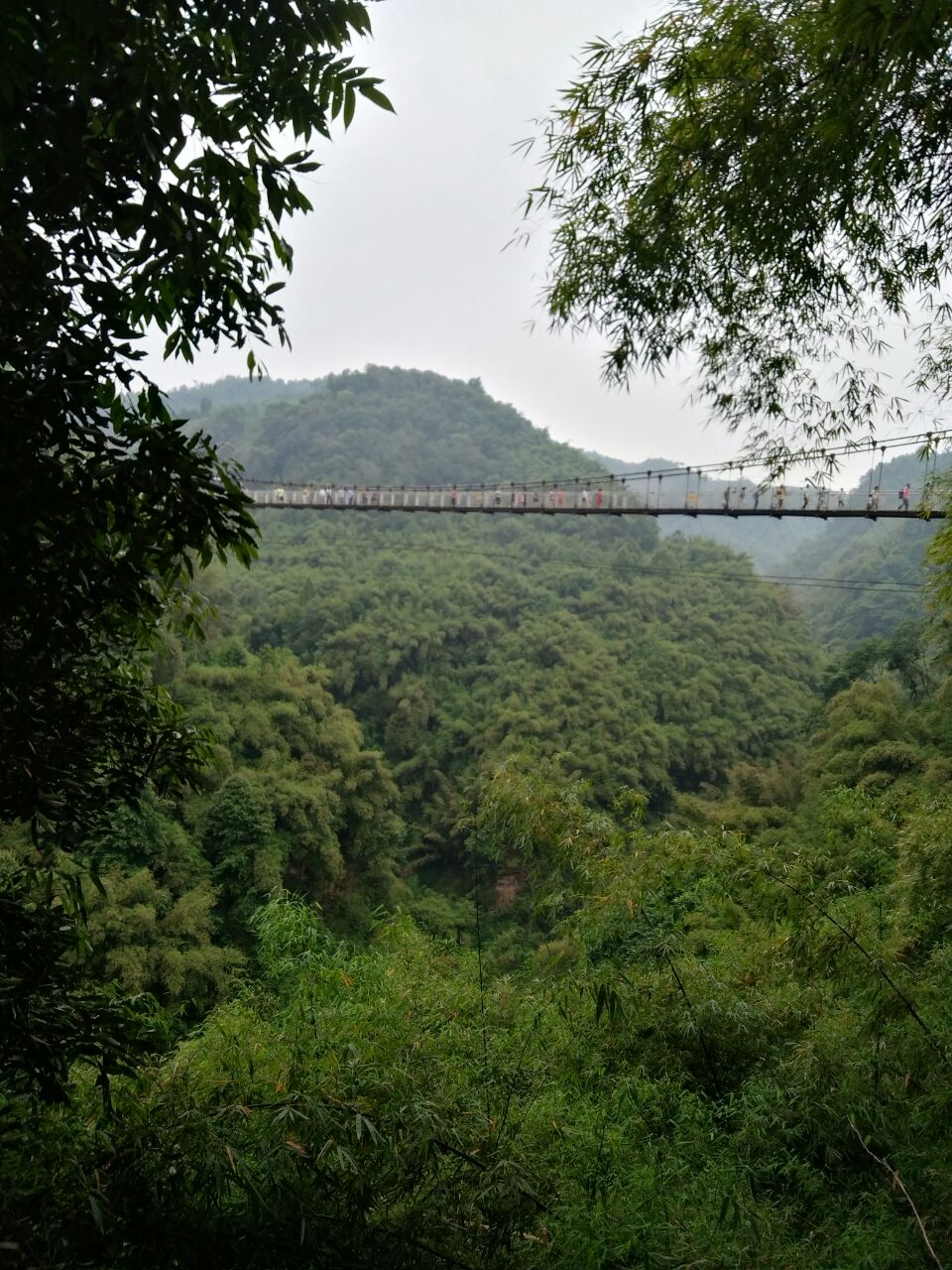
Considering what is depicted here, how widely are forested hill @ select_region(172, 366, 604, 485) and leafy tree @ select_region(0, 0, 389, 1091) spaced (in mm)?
31359

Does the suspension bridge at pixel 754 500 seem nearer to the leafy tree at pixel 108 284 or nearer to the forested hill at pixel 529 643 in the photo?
the leafy tree at pixel 108 284

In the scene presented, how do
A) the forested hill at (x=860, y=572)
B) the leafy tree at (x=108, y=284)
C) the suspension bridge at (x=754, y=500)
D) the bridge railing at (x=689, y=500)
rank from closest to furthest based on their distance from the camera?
the leafy tree at (x=108, y=284), the suspension bridge at (x=754, y=500), the bridge railing at (x=689, y=500), the forested hill at (x=860, y=572)

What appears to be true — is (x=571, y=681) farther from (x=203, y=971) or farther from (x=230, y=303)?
(x=230, y=303)

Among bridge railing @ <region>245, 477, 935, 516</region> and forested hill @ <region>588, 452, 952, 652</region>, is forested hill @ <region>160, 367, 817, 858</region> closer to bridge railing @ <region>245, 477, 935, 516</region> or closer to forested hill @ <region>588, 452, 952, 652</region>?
forested hill @ <region>588, 452, 952, 652</region>

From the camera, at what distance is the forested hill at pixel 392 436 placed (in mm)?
33656

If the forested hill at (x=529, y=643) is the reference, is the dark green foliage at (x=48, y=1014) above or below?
above

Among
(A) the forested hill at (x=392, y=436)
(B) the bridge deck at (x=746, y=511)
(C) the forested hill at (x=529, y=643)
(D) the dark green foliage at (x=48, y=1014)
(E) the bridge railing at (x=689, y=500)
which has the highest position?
(A) the forested hill at (x=392, y=436)

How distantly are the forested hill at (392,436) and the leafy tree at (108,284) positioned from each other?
31.4 metres

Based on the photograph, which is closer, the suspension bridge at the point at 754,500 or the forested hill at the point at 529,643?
the suspension bridge at the point at 754,500

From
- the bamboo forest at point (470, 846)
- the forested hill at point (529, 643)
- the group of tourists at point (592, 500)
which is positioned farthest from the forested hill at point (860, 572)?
the bamboo forest at point (470, 846)

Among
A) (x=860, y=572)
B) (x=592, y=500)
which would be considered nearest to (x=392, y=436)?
(x=860, y=572)

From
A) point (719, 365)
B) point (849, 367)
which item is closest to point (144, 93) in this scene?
point (719, 365)

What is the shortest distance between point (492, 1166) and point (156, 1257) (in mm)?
643

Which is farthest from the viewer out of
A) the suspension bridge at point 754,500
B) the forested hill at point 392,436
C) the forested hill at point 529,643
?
the forested hill at point 392,436
